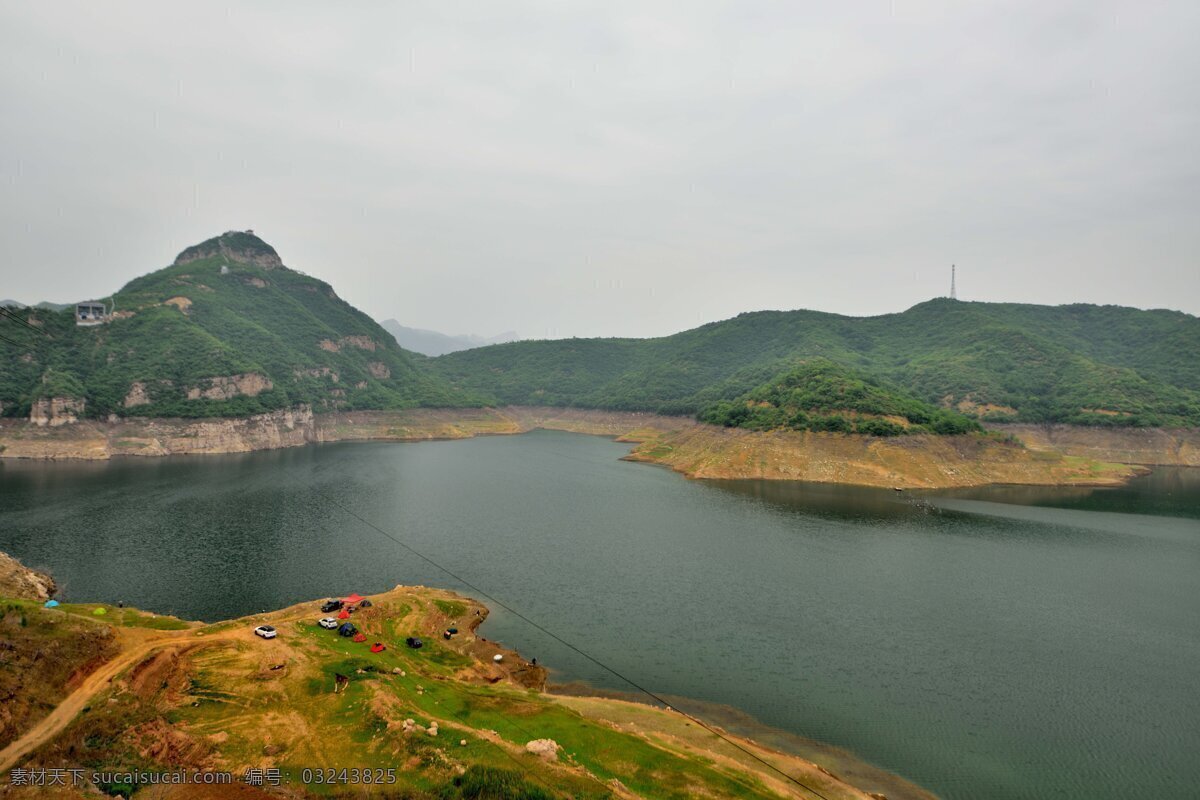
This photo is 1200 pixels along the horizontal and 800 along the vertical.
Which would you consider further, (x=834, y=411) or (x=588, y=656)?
(x=834, y=411)

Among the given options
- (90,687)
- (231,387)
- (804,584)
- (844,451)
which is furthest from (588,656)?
(231,387)

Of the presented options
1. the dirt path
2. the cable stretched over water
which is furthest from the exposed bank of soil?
the dirt path

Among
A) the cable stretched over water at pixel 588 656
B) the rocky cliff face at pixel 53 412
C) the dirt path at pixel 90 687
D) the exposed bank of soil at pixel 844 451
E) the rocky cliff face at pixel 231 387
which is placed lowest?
the cable stretched over water at pixel 588 656

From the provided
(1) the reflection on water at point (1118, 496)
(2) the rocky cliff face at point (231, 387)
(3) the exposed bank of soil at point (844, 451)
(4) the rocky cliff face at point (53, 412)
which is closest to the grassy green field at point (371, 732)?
(3) the exposed bank of soil at point (844, 451)

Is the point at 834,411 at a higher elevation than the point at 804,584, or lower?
higher

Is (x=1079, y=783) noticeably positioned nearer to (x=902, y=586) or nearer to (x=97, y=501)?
(x=902, y=586)

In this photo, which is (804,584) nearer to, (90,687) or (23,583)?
(90,687)

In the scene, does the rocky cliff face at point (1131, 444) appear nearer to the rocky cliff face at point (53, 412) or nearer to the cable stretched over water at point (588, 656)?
the cable stretched over water at point (588, 656)

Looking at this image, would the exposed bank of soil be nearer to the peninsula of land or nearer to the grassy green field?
the peninsula of land
